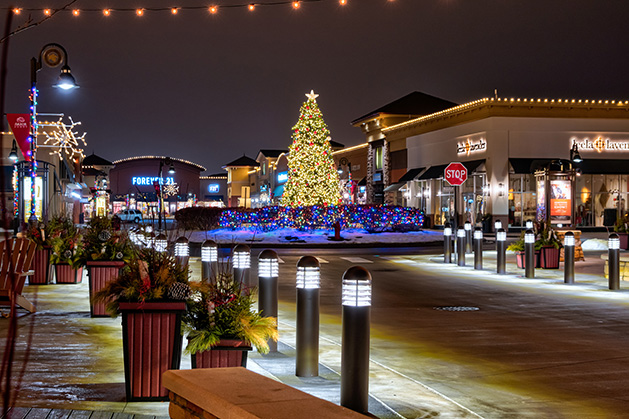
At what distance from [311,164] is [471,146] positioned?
11285mm

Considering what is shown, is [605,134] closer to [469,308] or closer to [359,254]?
[359,254]

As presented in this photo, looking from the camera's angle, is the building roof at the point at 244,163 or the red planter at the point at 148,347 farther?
the building roof at the point at 244,163

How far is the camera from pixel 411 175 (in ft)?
197

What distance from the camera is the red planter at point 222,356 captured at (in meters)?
6.53

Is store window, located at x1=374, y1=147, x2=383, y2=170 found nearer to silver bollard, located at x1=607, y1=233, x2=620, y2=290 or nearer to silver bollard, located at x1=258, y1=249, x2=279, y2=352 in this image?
silver bollard, located at x1=607, y1=233, x2=620, y2=290

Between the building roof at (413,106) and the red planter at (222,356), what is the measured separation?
6028 cm

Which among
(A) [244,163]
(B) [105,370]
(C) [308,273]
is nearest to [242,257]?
(C) [308,273]

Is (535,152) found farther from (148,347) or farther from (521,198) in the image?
(148,347)

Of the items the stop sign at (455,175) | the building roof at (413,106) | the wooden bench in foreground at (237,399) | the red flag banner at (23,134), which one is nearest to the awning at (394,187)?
the building roof at (413,106)

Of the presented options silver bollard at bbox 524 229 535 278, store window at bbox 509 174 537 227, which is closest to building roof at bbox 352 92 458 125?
store window at bbox 509 174 537 227

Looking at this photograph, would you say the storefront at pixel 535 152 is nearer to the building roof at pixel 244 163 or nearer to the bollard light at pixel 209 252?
the bollard light at pixel 209 252

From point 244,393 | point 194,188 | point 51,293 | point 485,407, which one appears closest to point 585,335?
point 485,407

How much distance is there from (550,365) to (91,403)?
5.03 meters

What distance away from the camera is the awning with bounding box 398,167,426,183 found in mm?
58969
